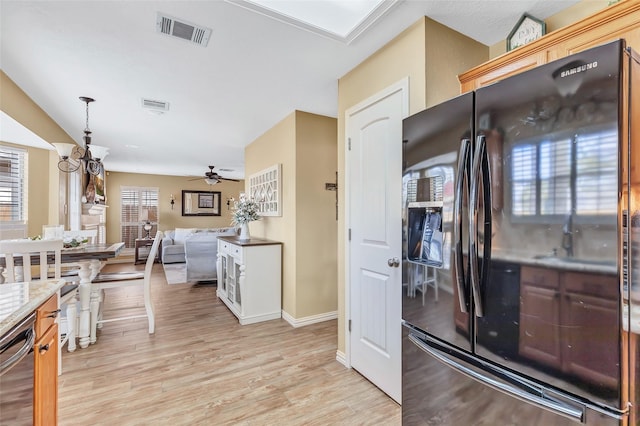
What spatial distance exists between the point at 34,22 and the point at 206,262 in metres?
4.16

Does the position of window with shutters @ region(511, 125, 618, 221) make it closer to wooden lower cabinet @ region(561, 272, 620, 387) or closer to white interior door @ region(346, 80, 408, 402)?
wooden lower cabinet @ region(561, 272, 620, 387)

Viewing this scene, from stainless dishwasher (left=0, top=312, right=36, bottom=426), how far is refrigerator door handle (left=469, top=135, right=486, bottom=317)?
1.63 meters

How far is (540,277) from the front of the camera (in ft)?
3.27

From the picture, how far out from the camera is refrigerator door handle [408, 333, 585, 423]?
93 cm

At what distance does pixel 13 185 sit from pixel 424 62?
4478mm

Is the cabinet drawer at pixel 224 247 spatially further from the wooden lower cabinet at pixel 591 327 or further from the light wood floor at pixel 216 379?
the wooden lower cabinet at pixel 591 327

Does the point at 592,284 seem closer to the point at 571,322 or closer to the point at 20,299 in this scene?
the point at 571,322

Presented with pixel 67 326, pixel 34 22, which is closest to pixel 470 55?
pixel 34 22

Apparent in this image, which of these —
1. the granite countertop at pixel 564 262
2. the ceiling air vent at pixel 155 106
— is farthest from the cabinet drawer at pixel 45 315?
the ceiling air vent at pixel 155 106

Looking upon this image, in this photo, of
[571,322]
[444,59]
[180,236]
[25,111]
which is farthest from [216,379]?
[180,236]

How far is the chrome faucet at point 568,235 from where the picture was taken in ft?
3.04

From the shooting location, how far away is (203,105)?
3.30m

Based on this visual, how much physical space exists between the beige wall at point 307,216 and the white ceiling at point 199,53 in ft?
0.89

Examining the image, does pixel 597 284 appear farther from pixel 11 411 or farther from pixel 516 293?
pixel 11 411
